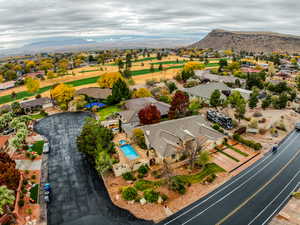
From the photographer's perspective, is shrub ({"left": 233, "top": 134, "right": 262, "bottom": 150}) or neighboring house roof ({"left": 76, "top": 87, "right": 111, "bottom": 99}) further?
neighboring house roof ({"left": 76, "top": 87, "right": 111, "bottom": 99})

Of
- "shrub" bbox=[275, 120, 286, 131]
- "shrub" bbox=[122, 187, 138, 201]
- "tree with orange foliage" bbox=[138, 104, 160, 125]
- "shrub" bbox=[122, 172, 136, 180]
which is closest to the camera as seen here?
"shrub" bbox=[122, 187, 138, 201]

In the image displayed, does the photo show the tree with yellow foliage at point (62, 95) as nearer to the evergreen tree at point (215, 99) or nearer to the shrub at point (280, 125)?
the evergreen tree at point (215, 99)

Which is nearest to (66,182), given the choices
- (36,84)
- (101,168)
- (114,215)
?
(101,168)

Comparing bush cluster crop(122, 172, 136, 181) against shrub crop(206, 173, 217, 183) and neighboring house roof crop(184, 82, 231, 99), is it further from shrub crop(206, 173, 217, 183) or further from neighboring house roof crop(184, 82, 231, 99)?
neighboring house roof crop(184, 82, 231, 99)

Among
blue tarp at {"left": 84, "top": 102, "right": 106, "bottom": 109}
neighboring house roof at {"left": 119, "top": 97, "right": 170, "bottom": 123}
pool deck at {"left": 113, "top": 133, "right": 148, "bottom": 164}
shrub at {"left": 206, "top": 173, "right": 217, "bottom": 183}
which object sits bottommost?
shrub at {"left": 206, "top": 173, "right": 217, "bottom": 183}

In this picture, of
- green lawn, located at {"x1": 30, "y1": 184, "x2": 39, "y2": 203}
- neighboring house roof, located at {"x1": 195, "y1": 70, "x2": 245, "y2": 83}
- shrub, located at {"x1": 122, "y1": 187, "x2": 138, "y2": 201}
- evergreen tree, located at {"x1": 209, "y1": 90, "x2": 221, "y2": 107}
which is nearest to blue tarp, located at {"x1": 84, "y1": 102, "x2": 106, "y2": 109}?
evergreen tree, located at {"x1": 209, "y1": 90, "x2": 221, "y2": 107}
